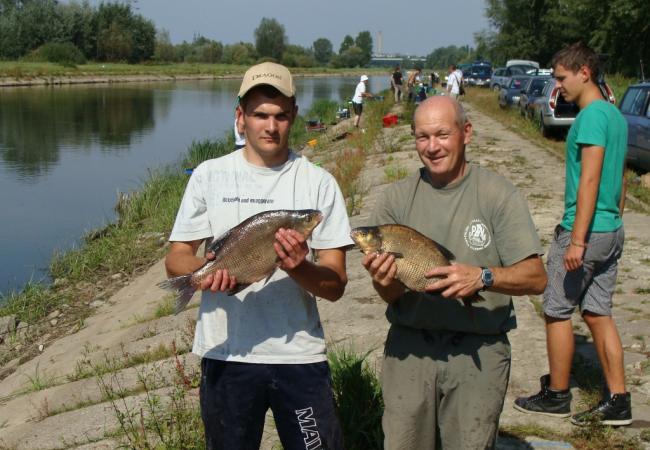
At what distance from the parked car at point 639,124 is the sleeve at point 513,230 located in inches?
471

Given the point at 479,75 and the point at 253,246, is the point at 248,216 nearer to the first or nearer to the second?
the point at 253,246

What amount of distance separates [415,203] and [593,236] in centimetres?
169

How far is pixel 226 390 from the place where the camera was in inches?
120

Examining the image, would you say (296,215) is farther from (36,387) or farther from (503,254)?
(36,387)

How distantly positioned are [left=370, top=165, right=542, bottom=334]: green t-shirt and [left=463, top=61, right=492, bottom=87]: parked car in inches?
2182

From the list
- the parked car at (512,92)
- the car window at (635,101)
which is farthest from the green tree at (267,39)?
the car window at (635,101)

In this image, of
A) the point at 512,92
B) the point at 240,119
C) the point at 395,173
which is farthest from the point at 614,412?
the point at 512,92

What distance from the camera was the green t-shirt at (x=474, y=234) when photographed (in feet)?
9.53

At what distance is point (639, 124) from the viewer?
14297 mm

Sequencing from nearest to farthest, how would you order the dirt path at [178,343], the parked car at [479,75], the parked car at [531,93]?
the dirt path at [178,343]
the parked car at [531,93]
the parked car at [479,75]

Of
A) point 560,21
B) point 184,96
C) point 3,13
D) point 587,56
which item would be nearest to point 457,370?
point 587,56

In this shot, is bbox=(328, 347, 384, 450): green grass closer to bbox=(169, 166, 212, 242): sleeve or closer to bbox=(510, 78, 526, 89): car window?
bbox=(169, 166, 212, 242): sleeve

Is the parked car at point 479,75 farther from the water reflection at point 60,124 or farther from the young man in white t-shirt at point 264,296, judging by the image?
the young man in white t-shirt at point 264,296

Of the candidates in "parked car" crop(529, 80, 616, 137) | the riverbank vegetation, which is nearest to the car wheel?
"parked car" crop(529, 80, 616, 137)
